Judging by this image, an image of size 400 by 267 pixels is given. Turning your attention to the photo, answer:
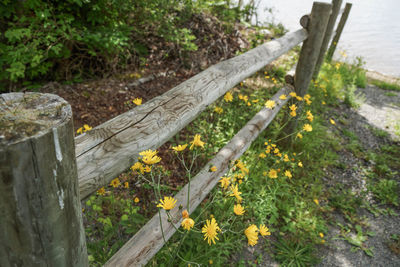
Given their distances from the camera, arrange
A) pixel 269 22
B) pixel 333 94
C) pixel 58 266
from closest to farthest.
A: pixel 58 266 → pixel 333 94 → pixel 269 22

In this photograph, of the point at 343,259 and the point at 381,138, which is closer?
the point at 343,259

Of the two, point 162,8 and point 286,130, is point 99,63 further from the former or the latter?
point 286,130

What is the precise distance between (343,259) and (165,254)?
1.58 meters

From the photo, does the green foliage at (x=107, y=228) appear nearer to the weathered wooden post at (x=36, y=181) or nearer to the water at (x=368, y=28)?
the weathered wooden post at (x=36, y=181)

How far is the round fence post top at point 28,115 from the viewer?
0.50 m

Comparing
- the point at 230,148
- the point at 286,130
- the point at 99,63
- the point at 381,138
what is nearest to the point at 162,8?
the point at 99,63

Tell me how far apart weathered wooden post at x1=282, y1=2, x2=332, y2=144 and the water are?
4.97m

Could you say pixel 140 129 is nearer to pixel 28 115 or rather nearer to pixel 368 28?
pixel 28 115

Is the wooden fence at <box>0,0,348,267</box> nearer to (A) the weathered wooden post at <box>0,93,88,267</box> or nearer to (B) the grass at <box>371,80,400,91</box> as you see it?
(A) the weathered wooden post at <box>0,93,88,267</box>

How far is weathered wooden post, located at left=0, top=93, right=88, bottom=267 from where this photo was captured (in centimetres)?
50

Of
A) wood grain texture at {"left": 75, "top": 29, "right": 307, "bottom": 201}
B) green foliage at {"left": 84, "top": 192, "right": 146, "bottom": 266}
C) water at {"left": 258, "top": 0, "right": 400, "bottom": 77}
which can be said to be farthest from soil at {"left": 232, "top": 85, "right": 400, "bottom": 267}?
water at {"left": 258, "top": 0, "right": 400, "bottom": 77}

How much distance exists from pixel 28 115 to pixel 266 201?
207cm

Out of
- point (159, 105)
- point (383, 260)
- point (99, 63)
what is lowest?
point (383, 260)

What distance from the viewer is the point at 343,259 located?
7.42ft
